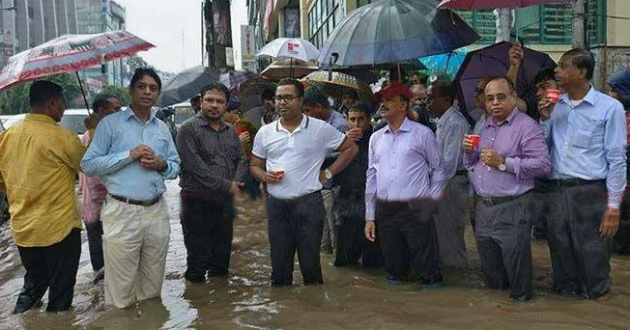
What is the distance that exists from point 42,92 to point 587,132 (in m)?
4.04

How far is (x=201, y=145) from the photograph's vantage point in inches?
210

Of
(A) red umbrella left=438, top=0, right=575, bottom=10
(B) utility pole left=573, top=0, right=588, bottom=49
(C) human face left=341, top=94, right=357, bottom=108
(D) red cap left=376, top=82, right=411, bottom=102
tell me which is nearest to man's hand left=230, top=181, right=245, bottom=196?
(D) red cap left=376, top=82, right=411, bottom=102

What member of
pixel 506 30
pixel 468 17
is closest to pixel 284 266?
pixel 506 30

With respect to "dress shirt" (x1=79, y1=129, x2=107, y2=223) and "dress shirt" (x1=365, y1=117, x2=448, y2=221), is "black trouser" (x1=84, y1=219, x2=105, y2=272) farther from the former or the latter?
"dress shirt" (x1=365, y1=117, x2=448, y2=221)

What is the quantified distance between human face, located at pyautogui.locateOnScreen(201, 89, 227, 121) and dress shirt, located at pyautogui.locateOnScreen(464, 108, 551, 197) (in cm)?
227

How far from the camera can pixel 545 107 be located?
4.62m

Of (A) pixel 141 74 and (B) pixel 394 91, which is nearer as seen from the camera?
(A) pixel 141 74

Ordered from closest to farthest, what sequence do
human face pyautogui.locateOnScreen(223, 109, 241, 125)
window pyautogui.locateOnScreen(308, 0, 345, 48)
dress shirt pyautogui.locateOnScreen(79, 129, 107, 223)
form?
dress shirt pyautogui.locateOnScreen(79, 129, 107, 223) < human face pyautogui.locateOnScreen(223, 109, 241, 125) < window pyautogui.locateOnScreen(308, 0, 345, 48)

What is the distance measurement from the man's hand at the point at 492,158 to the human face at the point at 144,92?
2.55 m

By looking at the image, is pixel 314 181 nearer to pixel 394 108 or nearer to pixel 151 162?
pixel 394 108

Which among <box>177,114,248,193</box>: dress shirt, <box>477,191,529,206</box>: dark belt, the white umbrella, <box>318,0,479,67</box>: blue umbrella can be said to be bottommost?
<box>477,191,529,206</box>: dark belt

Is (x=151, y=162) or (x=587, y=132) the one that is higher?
(x=587, y=132)

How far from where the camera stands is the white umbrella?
1015 cm

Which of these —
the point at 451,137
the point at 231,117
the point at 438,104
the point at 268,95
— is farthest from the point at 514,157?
the point at 268,95
